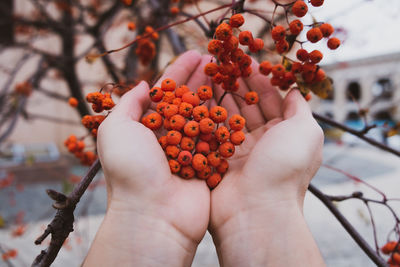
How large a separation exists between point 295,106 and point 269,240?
1.89 feet

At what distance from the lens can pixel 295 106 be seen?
1.23 m

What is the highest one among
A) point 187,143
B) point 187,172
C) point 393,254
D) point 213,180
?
Result: point 187,143

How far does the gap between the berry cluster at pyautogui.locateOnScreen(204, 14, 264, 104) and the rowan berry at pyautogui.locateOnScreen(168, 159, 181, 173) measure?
1.29ft

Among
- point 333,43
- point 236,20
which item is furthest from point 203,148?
point 333,43

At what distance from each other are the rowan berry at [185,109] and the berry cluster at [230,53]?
0.59 feet

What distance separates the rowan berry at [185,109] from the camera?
108 cm

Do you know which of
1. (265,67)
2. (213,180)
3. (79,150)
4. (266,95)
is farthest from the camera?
(79,150)

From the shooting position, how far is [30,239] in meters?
4.30

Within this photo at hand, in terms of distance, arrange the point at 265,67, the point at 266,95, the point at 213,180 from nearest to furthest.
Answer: the point at 213,180, the point at 265,67, the point at 266,95

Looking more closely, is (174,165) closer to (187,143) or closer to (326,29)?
(187,143)

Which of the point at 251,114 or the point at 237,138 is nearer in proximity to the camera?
the point at 237,138

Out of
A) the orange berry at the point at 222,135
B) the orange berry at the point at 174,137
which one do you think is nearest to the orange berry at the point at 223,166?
the orange berry at the point at 222,135

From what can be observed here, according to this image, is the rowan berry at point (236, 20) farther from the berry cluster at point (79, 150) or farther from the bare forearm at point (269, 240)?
the berry cluster at point (79, 150)

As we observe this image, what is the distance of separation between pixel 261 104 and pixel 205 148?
0.46m
